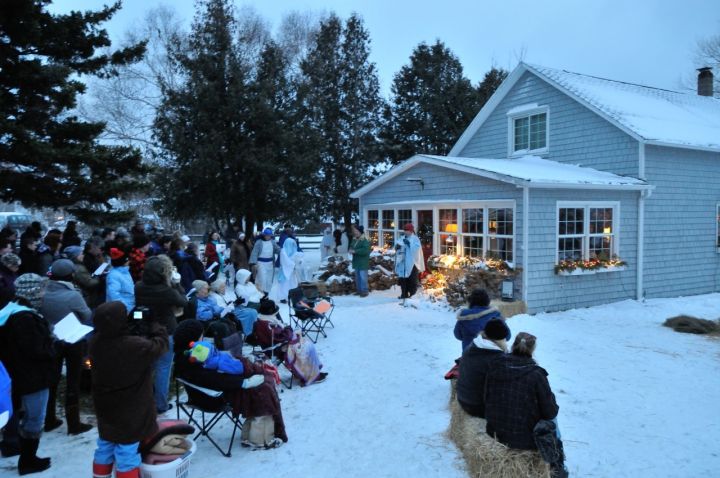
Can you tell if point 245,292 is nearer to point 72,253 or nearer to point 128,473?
point 72,253

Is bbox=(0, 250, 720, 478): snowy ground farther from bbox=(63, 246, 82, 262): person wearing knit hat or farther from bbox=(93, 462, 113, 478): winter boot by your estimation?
bbox=(63, 246, 82, 262): person wearing knit hat

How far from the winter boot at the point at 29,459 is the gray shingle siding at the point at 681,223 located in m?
12.7

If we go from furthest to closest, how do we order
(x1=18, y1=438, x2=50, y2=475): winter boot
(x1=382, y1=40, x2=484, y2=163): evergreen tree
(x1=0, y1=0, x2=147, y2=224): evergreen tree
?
(x1=382, y1=40, x2=484, y2=163): evergreen tree, (x1=0, y1=0, x2=147, y2=224): evergreen tree, (x1=18, y1=438, x2=50, y2=475): winter boot

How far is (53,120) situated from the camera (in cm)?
970

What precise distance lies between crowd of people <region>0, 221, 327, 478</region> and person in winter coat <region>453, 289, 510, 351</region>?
1.91 meters

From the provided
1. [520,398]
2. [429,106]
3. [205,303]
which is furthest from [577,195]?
[429,106]

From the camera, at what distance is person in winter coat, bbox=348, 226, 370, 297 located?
1213 cm

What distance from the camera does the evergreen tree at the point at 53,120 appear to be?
28.6 ft

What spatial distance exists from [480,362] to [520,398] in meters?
0.62

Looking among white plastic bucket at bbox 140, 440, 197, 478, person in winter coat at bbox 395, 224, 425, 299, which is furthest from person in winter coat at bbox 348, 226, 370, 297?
white plastic bucket at bbox 140, 440, 197, 478

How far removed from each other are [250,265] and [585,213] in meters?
7.56

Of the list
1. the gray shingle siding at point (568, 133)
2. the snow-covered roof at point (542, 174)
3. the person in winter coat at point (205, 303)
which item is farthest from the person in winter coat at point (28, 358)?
the gray shingle siding at point (568, 133)

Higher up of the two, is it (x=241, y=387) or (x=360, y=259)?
(x=360, y=259)

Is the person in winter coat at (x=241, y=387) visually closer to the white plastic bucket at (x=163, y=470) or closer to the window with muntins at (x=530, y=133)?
the white plastic bucket at (x=163, y=470)
